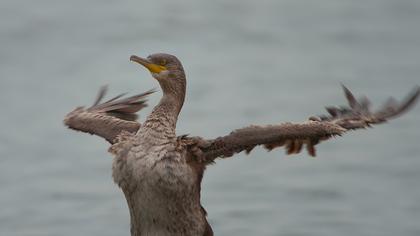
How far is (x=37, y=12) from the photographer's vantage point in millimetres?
23469

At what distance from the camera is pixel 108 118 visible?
1441 cm

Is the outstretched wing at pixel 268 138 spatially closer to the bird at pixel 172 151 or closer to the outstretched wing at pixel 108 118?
the bird at pixel 172 151

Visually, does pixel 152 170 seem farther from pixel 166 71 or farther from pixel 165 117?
pixel 166 71

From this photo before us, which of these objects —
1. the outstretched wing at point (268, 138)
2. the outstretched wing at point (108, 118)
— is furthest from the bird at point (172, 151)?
the outstretched wing at point (108, 118)

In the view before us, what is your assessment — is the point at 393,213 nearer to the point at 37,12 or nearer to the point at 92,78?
the point at 92,78

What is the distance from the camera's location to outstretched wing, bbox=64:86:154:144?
1411 centimetres

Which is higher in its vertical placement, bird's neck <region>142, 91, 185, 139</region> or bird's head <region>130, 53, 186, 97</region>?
bird's head <region>130, 53, 186, 97</region>

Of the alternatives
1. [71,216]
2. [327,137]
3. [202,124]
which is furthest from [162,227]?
[202,124]

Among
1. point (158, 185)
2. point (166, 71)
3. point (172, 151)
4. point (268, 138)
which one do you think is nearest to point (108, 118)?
point (166, 71)

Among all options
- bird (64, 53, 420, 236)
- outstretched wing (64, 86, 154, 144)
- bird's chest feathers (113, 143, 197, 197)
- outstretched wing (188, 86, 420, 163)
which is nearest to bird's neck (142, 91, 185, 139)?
bird (64, 53, 420, 236)

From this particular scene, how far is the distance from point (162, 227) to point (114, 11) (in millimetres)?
10744

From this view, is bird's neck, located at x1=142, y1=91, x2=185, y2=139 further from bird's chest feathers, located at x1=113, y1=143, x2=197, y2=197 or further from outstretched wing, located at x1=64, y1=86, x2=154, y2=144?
outstretched wing, located at x1=64, y1=86, x2=154, y2=144

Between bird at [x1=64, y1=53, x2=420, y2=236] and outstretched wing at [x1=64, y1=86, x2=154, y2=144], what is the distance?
0.29m

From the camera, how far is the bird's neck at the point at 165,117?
13.1m
